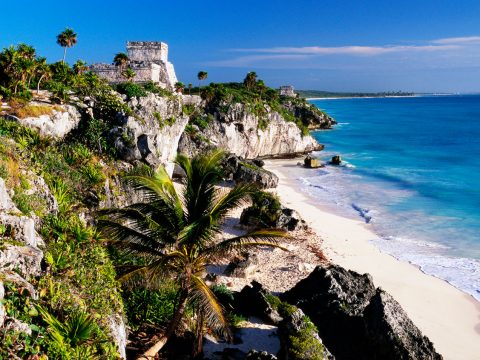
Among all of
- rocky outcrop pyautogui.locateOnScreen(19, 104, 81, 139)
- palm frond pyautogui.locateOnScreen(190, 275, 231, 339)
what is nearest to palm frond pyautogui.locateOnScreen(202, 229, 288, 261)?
palm frond pyautogui.locateOnScreen(190, 275, 231, 339)

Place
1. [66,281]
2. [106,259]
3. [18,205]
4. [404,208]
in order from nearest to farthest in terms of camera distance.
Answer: [66,281]
[18,205]
[106,259]
[404,208]

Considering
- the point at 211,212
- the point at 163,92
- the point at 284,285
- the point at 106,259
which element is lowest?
the point at 284,285

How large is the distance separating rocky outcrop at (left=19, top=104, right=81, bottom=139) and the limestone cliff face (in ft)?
60.2

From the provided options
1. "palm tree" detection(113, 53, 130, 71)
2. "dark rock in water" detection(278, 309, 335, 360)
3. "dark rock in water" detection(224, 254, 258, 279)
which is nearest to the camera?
"dark rock in water" detection(278, 309, 335, 360)

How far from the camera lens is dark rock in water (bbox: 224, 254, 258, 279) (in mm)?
17219

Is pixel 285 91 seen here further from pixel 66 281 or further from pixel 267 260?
pixel 66 281

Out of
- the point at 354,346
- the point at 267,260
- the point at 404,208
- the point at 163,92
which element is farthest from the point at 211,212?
the point at 163,92

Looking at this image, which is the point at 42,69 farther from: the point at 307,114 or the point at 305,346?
the point at 307,114

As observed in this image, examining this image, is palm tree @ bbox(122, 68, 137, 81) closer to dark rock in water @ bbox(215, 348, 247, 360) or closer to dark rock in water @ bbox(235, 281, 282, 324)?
dark rock in water @ bbox(235, 281, 282, 324)

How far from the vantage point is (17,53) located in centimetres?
2098

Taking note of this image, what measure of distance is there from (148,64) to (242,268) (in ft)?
90.0

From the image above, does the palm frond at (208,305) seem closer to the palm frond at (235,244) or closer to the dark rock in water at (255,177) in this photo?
the palm frond at (235,244)

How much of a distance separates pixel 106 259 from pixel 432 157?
2152 inches

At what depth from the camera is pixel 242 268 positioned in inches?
679
